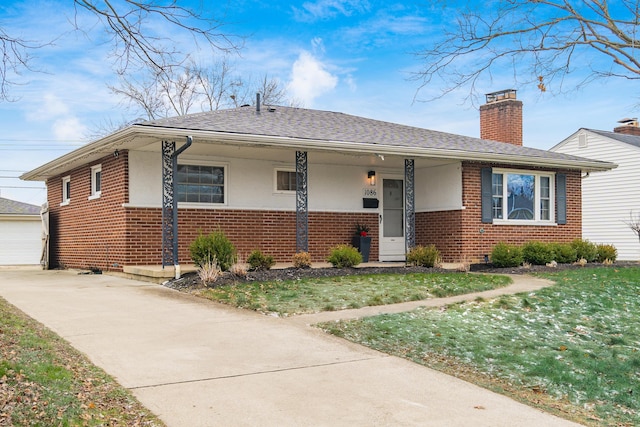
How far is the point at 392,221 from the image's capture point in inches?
708

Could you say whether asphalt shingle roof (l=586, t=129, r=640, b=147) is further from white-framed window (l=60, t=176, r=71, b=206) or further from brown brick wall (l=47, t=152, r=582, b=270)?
white-framed window (l=60, t=176, r=71, b=206)

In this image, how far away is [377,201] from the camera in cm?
1759

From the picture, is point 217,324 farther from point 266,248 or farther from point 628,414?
point 266,248

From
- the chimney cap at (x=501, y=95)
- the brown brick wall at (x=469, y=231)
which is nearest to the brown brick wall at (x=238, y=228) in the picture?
the brown brick wall at (x=469, y=231)

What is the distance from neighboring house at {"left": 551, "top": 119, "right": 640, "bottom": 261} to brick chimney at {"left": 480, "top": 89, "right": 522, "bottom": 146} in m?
4.45

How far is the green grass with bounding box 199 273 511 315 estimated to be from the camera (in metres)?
9.53

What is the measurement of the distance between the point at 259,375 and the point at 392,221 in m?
12.4

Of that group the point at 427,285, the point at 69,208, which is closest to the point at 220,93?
the point at 69,208

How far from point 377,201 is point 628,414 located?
40.1ft

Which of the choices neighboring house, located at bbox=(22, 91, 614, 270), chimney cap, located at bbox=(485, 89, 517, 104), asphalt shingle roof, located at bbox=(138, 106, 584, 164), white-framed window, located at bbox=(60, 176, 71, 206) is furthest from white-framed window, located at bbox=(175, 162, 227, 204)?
chimney cap, located at bbox=(485, 89, 517, 104)

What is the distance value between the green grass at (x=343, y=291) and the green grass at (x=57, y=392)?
359 centimetres

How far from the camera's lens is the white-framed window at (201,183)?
1501 centimetres

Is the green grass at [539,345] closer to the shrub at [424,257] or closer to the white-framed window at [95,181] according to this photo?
the shrub at [424,257]

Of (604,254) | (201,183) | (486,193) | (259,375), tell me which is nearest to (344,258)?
(201,183)
